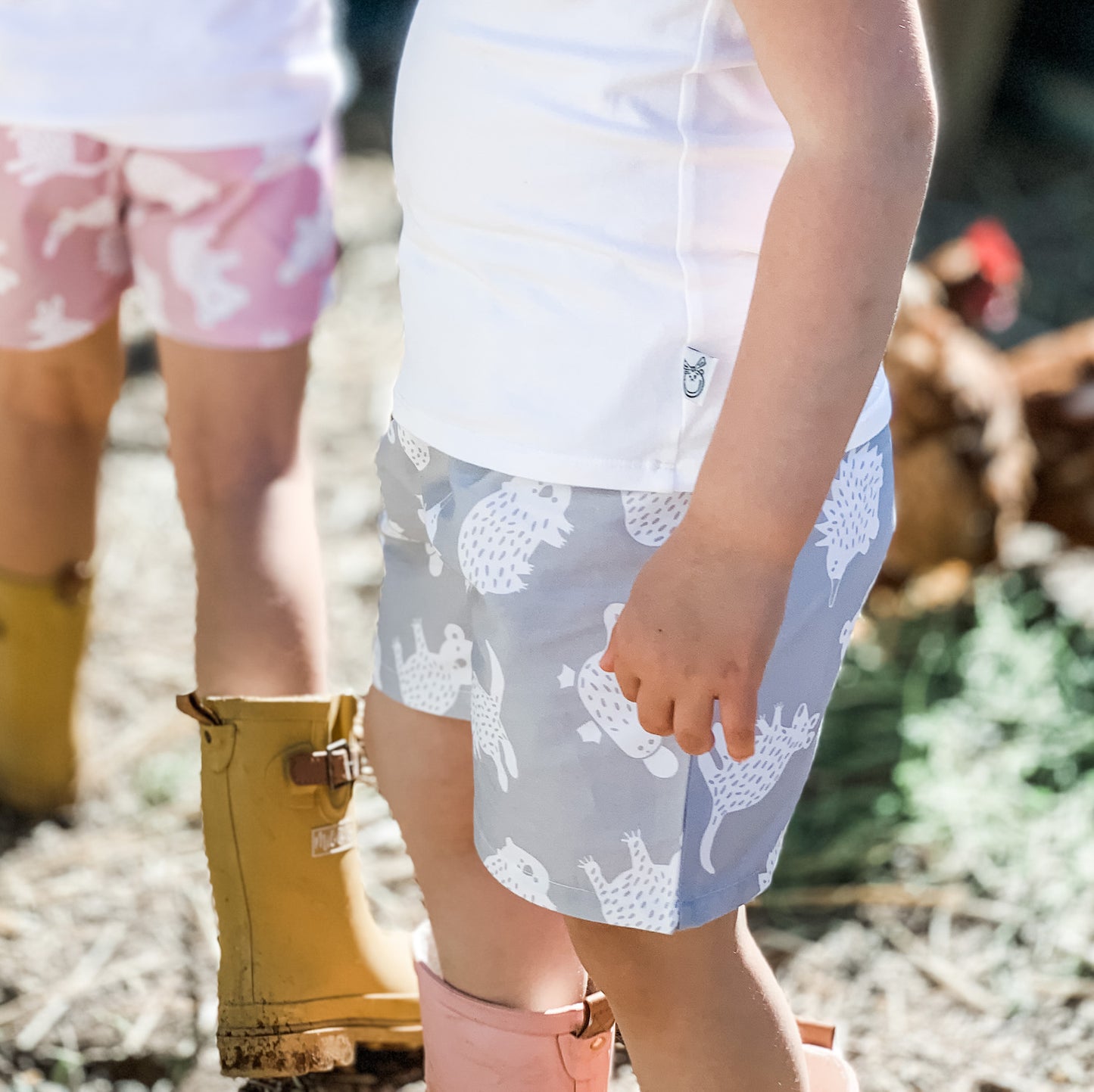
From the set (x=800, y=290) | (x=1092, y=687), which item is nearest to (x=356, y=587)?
(x=1092, y=687)

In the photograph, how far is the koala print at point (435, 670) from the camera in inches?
39.4

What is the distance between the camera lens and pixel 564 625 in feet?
2.77

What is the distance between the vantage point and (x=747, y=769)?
2.82 feet

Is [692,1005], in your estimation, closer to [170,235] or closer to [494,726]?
[494,726]

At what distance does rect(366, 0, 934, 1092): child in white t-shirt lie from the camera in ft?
2.41

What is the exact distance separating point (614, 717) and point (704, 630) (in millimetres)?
112

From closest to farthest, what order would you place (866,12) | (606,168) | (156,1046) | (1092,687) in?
(866,12) → (606,168) → (156,1046) → (1092,687)

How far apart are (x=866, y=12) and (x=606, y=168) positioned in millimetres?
176

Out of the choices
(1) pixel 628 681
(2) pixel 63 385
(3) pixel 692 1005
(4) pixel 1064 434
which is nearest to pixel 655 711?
(1) pixel 628 681

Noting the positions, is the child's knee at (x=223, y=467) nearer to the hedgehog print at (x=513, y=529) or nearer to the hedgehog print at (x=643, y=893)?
the hedgehog print at (x=513, y=529)

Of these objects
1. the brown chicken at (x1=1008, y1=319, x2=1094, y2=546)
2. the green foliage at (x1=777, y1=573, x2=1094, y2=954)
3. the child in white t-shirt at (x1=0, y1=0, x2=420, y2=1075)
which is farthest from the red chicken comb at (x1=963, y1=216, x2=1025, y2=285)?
the child in white t-shirt at (x1=0, y1=0, x2=420, y2=1075)

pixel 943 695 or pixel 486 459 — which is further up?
pixel 486 459

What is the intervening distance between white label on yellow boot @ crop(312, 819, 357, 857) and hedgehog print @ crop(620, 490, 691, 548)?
53cm

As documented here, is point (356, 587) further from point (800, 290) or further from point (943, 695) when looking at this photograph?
point (800, 290)
